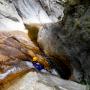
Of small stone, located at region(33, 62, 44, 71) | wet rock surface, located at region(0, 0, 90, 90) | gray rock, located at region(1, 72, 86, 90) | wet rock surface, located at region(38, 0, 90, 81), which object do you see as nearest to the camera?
gray rock, located at region(1, 72, 86, 90)

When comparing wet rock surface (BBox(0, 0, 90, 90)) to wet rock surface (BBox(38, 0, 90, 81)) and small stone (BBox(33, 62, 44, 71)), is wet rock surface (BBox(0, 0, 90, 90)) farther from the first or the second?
small stone (BBox(33, 62, 44, 71))

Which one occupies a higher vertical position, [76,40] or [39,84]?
[76,40]

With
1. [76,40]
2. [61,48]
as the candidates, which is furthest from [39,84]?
[61,48]

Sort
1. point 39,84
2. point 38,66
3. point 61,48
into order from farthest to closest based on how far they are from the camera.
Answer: point 61,48 < point 38,66 < point 39,84

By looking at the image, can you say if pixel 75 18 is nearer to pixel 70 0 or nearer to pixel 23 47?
pixel 70 0

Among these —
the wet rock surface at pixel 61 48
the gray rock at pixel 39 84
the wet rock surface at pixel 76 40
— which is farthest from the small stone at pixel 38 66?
the gray rock at pixel 39 84

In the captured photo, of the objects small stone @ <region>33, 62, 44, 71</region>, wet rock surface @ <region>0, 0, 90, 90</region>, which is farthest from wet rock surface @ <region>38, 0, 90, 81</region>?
small stone @ <region>33, 62, 44, 71</region>

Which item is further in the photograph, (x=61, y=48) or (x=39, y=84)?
(x=61, y=48)

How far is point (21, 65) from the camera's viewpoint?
815 centimetres

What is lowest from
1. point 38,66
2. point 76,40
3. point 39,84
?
point 38,66

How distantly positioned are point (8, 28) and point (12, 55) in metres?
3.60

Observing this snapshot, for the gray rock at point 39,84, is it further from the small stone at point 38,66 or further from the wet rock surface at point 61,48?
the small stone at point 38,66

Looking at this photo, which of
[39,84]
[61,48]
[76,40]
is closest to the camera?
[39,84]

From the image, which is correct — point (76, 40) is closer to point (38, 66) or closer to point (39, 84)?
point (38, 66)
